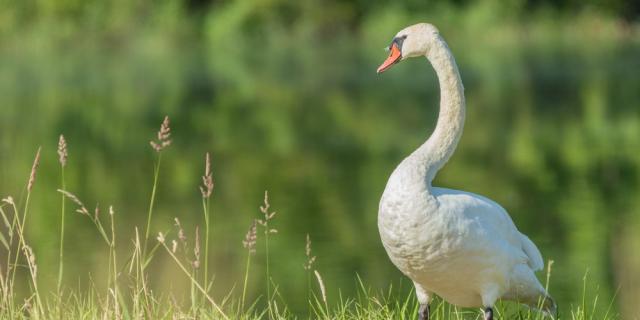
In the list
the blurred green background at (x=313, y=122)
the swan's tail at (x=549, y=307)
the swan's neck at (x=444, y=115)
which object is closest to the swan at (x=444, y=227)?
the swan's neck at (x=444, y=115)

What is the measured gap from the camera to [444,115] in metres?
4.51

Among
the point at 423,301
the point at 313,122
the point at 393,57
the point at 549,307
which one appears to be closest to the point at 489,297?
the point at 423,301

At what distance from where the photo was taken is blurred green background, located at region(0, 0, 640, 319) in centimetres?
1331

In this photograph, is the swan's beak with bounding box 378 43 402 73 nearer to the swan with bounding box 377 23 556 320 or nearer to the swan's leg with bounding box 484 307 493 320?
the swan with bounding box 377 23 556 320

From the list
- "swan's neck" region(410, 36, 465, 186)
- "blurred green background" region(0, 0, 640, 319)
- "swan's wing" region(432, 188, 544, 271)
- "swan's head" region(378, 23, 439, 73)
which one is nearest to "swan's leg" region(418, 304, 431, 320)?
"swan's wing" region(432, 188, 544, 271)

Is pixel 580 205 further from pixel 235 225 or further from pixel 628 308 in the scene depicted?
pixel 628 308

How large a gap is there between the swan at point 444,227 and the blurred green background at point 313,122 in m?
1.54

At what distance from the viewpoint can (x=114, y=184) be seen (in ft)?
56.2

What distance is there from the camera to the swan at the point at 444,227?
4.22m

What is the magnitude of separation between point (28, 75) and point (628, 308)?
24315 mm

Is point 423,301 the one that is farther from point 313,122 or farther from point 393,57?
point 313,122


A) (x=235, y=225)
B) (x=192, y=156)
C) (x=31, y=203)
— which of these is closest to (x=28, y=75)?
(x=192, y=156)

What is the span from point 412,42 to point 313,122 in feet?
61.7

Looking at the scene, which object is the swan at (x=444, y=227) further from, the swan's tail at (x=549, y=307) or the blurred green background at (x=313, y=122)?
the blurred green background at (x=313, y=122)
